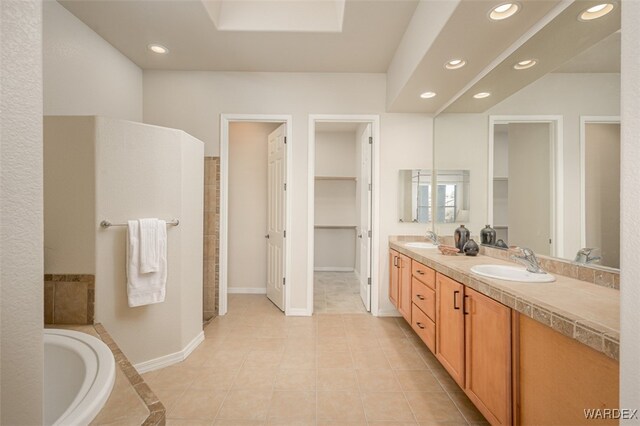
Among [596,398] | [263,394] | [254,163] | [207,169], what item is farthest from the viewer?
[254,163]

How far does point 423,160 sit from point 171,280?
9.27 ft

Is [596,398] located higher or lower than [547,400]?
higher

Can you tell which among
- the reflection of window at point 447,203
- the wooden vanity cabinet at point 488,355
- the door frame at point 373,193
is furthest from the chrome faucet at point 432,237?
the wooden vanity cabinet at point 488,355

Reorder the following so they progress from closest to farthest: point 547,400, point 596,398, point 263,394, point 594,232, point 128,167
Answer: point 596,398 < point 547,400 < point 594,232 < point 263,394 < point 128,167

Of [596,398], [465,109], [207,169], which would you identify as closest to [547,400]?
[596,398]

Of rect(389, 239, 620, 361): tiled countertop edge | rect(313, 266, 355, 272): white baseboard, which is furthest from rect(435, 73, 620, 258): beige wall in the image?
rect(313, 266, 355, 272): white baseboard

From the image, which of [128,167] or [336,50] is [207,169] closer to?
[128,167]

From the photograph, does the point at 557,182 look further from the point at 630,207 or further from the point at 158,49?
the point at 158,49

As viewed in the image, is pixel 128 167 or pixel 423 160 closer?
pixel 128 167

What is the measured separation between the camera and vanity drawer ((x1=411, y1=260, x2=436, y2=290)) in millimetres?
2082

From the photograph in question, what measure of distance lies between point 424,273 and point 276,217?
6.25 feet

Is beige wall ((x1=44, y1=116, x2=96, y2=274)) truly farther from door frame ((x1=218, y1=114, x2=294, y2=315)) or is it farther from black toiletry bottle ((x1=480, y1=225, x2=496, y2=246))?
Answer: black toiletry bottle ((x1=480, y1=225, x2=496, y2=246))

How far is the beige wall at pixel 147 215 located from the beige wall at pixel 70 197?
51 millimetres

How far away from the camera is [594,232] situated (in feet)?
4.68
